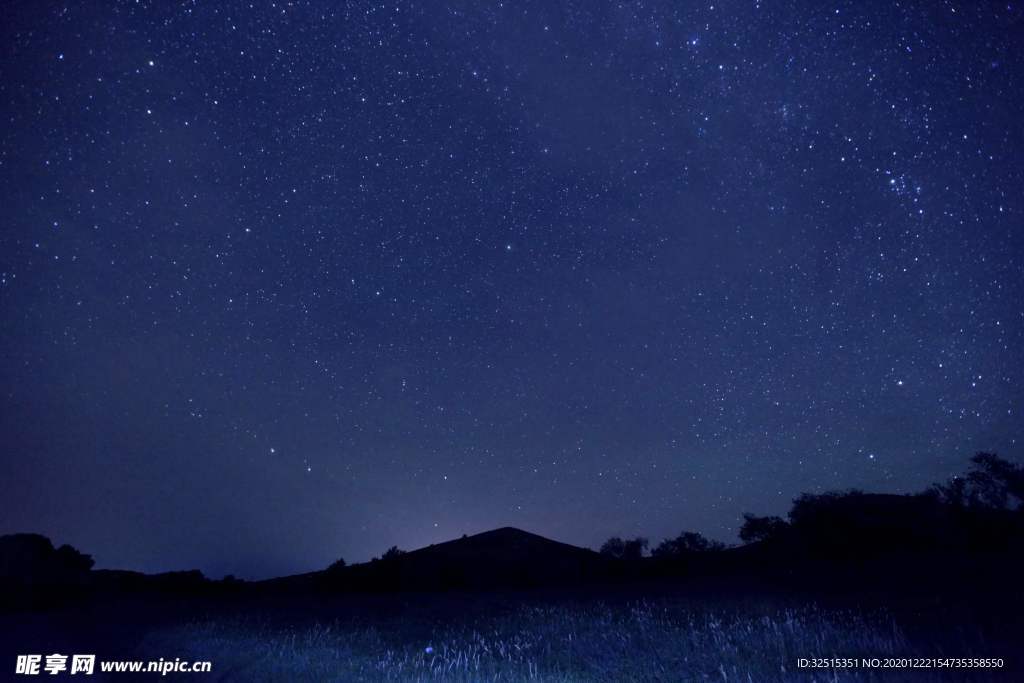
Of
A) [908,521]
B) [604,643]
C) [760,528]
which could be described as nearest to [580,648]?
[604,643]

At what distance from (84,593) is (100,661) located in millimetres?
23301

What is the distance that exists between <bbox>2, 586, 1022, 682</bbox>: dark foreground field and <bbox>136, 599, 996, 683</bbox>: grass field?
29 millimetres

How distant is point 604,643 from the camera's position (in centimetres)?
753

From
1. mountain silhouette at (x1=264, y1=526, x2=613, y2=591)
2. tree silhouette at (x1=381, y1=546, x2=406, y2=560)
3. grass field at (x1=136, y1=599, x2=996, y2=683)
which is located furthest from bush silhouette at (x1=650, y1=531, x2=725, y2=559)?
grass field at (x1=136, y1=599, x2=996, y2=683)

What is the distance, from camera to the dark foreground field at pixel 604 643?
18.1ft

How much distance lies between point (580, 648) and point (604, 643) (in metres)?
0.40

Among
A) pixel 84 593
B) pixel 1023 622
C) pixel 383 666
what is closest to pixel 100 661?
pixel 383 666

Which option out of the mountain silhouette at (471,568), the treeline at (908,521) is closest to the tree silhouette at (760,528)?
the treeline at (908,521)

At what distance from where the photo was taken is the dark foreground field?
5.52 m

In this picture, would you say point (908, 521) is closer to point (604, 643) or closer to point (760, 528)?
point (760, 528)

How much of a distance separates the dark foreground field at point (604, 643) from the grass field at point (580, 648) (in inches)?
1.1

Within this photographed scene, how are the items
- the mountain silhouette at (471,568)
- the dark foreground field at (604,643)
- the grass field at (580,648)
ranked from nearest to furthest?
the dark foreground field at (604,643), the grass field at (580,648), the mountain silhouette at (471,568)

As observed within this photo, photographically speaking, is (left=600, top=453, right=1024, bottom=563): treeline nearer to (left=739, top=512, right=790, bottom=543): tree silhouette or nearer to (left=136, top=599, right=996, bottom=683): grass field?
(left=739, top=512, right=790, bottom=543): tree silhouette

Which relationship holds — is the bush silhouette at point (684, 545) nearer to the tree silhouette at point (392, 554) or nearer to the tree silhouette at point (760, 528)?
the tree silhouette at point (760, 528)
